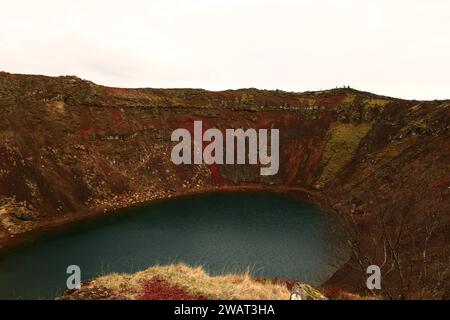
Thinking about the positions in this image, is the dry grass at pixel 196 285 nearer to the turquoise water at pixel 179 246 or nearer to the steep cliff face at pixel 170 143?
the turquoise water at pixel 179 246

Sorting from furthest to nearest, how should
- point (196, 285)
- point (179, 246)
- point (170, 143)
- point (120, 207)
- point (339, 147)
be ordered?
point (339, 147), point (170, 143), point (120, 207), point (179, 246), point (196, 285)

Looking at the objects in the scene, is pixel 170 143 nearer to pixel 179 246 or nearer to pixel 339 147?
pixel 339 147

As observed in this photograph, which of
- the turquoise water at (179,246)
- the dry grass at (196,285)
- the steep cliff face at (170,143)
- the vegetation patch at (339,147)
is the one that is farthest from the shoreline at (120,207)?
the dry grass at (196,285)

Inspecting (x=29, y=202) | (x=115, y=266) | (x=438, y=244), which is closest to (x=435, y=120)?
(x=438, y=244)

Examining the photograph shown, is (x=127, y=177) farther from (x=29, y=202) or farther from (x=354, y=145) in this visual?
(x=354, y=145)

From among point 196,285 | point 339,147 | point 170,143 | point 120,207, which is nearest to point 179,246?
point 120,207

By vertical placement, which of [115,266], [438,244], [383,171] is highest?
[383,171]
